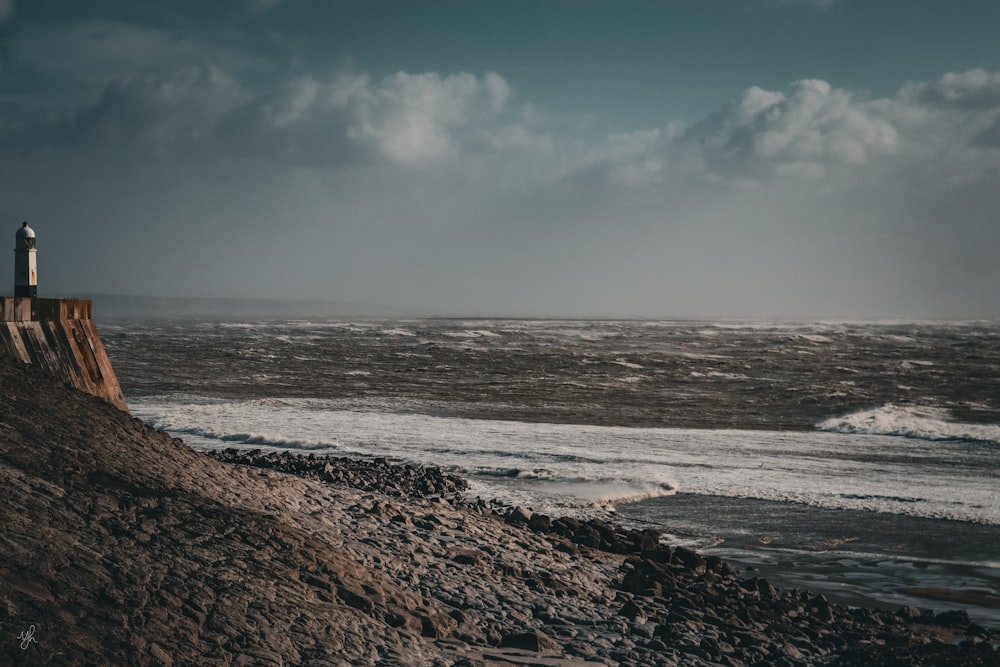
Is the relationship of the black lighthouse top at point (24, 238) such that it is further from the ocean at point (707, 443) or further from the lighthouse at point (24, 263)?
the ocean at point (707, 443)

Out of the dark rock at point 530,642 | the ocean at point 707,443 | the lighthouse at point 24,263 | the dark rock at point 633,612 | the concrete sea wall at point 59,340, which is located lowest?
the ocean at point 707,443

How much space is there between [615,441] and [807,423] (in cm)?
754

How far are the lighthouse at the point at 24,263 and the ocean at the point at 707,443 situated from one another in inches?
193

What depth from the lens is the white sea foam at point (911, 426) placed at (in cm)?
2066

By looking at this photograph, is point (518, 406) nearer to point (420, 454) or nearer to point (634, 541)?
point (420, 454)

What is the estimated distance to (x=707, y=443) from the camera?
18281 millimetres

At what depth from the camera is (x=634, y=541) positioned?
32.2 ft

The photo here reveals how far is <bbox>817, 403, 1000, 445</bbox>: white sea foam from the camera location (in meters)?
20.7

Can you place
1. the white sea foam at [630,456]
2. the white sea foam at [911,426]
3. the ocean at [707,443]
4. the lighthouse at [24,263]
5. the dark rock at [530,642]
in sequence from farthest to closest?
the white sea foam at [911,426] → the lighthouse at [24,263] → the white sea foam at [630,456] → the ocean at [707,443] → the dark rock at [530,642]

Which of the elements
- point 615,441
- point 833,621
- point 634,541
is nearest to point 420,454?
point 615,441


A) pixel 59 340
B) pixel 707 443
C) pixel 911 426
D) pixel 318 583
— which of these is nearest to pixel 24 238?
pixel 59 340

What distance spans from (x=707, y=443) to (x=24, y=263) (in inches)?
546

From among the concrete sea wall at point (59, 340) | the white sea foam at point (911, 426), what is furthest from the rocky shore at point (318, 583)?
the white sea foam at point (911, 426)

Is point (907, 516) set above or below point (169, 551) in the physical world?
below
